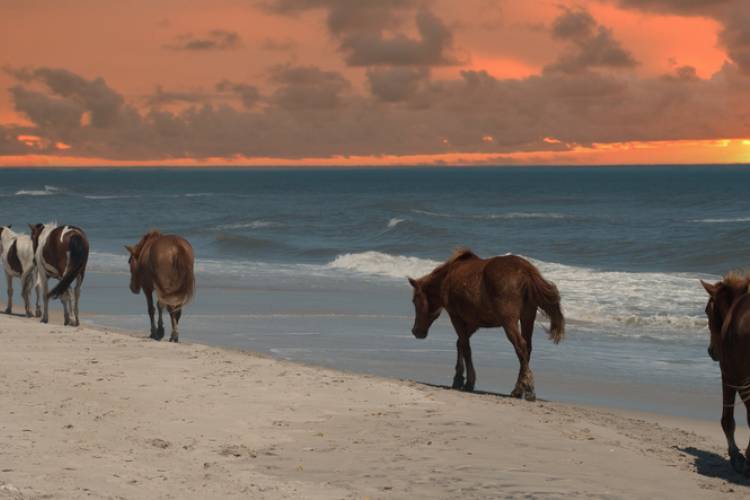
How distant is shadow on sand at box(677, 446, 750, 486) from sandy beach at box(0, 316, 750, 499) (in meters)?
0.03

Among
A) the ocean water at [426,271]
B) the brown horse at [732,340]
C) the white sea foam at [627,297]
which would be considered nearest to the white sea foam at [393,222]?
the ocean water at [426,271]

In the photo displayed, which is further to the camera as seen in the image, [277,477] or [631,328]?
[631,328]

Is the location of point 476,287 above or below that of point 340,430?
above

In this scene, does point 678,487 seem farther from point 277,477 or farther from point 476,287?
point 476,287

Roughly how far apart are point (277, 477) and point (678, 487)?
3.05 m

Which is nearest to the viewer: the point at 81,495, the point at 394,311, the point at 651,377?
the point at 81,495

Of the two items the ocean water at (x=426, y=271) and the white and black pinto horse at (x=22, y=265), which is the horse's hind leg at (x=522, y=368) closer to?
the ocean water at (x=426, y=271)

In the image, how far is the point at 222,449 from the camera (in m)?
9.16

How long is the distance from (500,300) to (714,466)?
3404 mm

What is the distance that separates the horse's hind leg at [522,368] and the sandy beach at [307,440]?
0.34m

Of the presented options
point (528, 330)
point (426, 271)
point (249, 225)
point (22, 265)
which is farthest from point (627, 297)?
point (249, 225)

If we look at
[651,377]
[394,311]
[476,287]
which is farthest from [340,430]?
[394,311]

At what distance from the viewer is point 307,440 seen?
9555 mm

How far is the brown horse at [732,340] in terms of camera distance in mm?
8938
